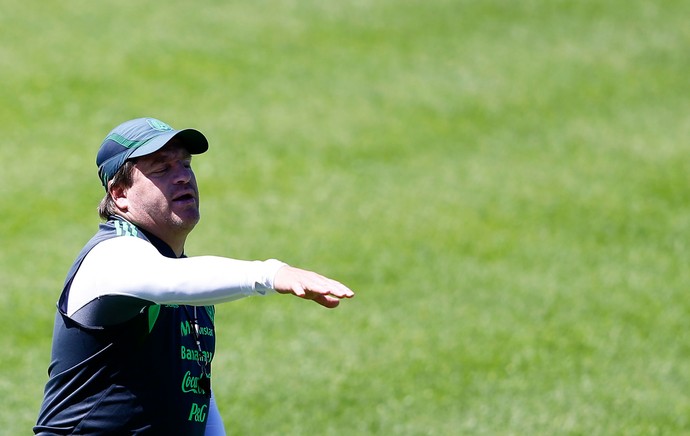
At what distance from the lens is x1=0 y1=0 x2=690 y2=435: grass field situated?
9.92 m

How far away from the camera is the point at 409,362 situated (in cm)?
1039

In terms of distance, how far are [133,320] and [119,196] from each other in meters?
0.59

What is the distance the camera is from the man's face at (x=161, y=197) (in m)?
4.67

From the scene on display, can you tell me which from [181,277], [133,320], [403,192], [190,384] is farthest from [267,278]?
[403,192]

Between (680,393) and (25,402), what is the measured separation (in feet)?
18.6

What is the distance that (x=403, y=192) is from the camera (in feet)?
47.8

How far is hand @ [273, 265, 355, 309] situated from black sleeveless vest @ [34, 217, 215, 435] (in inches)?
28.1

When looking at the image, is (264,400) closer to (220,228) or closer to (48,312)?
(48,312)

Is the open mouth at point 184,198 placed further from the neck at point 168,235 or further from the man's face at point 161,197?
the neck at point 168,235

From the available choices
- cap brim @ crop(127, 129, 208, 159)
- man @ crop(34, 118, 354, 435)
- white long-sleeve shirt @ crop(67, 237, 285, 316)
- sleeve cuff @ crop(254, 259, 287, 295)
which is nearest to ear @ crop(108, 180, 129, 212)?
man @ crop(34, 118, 354, 435)

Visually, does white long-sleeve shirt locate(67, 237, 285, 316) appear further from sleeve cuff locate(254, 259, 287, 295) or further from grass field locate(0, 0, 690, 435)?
grass field locate(0, 0, 690, 435)

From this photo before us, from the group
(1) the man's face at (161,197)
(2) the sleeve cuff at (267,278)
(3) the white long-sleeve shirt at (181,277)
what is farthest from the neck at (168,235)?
(2) the sleeve cuff at (267,278)

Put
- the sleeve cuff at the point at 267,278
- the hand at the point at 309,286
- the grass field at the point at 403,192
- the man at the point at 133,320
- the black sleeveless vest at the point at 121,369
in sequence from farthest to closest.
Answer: the grass field at the point at 403,192 → the black sleeveless vest at the point at 121,369 → the man at the point at 133,320 → the sleeve cuff at the point at 267,278 → the hand at the point at 309,286

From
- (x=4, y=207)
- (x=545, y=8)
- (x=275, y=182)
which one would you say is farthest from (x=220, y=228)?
(x=545, y=8)
